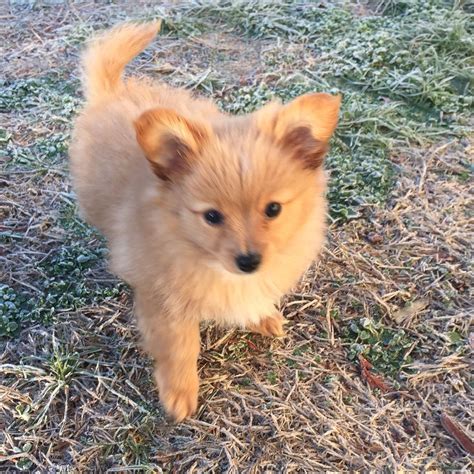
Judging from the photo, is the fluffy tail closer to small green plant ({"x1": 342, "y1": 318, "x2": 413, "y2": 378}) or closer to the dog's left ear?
the dog's left ear

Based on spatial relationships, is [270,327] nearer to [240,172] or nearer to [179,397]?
[179,397]

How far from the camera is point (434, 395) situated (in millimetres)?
2709

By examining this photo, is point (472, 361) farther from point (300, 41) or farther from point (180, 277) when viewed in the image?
point (300, 41)

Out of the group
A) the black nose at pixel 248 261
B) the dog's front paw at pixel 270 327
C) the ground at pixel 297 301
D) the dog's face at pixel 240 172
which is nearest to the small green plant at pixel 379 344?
the ground at pixel 297 301

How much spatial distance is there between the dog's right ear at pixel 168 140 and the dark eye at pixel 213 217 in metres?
0.19

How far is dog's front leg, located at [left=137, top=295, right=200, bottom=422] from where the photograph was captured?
2455mm

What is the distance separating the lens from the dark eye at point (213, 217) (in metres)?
2.09

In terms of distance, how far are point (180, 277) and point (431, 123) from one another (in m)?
2.67

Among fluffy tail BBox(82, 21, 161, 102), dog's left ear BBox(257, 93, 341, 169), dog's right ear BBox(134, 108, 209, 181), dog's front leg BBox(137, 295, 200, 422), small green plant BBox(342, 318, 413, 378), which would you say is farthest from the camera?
fluffy tail BBox(82, 21, 161, 102)

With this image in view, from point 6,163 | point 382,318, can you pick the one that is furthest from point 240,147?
point 6,163

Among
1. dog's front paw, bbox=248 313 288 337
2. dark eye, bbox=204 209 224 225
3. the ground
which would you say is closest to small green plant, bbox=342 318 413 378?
the ground

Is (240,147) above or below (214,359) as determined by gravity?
above

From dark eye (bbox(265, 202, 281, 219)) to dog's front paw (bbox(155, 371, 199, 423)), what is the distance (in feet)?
2.87

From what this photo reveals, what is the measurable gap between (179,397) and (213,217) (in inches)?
35.0
